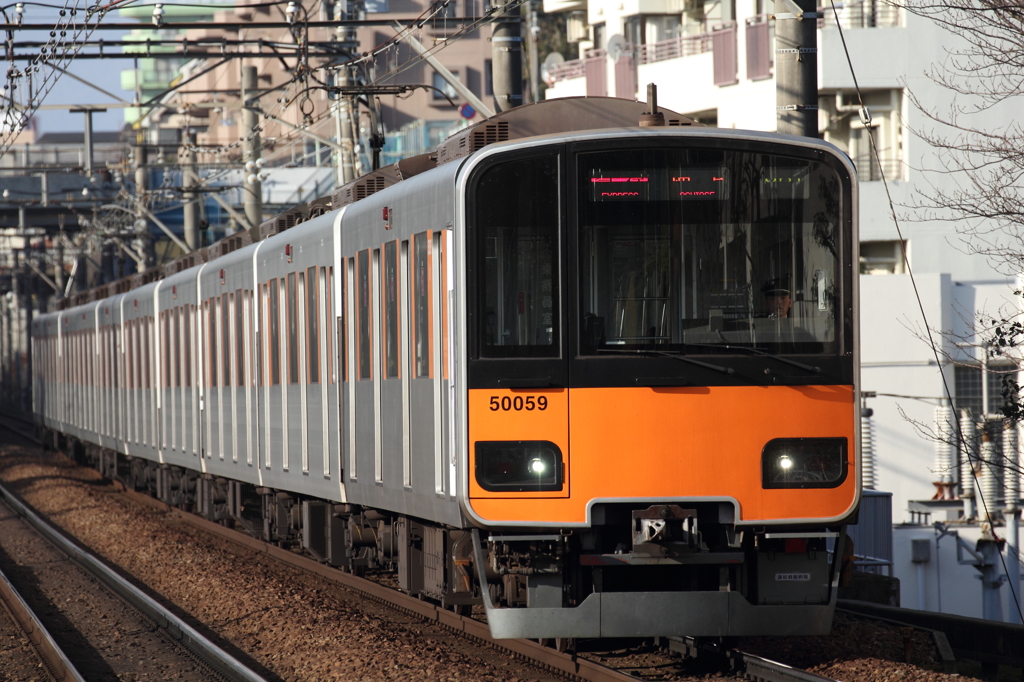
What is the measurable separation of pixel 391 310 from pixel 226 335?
6.37 metres

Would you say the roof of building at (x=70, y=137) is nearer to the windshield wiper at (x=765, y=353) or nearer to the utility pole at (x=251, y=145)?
the utility pole at (x=251, y=145)

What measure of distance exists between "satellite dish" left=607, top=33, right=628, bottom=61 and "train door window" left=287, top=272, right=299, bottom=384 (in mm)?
17252

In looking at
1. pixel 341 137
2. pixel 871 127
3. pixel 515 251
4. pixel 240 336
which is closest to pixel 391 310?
pixel 515 251

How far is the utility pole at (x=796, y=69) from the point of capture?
9.86m

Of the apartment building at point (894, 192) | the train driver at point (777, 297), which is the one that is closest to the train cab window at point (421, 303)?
Result: the train driver at point (777, 297)

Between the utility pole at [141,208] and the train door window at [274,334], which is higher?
the utility pole at [141,208]

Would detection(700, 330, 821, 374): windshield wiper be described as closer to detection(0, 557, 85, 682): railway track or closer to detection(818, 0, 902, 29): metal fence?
detection(0, 557, 85, 682): railway track

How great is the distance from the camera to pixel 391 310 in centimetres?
887

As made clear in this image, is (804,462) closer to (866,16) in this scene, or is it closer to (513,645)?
(513,645)

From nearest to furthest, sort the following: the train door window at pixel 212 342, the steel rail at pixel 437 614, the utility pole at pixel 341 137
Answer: the steel rail at pixel 437 614 → the train door window at pixel 212 342 → the utility pole at pixel 341 137

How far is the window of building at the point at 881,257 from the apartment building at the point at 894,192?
0.02 metres

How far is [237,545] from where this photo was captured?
16.5 metres

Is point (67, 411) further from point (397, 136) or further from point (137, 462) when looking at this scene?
point (397, 136)

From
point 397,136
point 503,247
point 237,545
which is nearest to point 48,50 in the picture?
point 237,545
